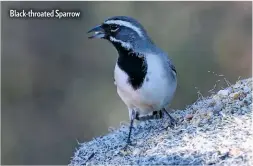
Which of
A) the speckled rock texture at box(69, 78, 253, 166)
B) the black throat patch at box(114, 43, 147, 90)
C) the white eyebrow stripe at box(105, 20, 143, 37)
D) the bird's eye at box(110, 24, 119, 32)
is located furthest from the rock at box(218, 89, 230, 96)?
the bird's eye at box(110, 24, 119, 32)

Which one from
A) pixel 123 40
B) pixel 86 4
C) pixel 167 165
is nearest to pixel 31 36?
pixel 86 4

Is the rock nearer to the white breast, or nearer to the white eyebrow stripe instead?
the white breast

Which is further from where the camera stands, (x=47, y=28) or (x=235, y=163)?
(x=47, y=28)

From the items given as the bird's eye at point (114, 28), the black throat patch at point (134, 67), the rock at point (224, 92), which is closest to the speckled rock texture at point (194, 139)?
the rock at point (224, 92)

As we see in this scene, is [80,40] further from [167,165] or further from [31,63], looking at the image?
[167,165]

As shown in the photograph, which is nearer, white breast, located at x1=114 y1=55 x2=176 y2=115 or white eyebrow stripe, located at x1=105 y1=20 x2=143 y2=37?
white breast, located at x1=114 y1=55 x2=176 y2=115

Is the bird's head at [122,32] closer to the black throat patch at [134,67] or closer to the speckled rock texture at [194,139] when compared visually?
the black throat patch at [134,67]

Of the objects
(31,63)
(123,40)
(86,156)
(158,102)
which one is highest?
(31,63)
